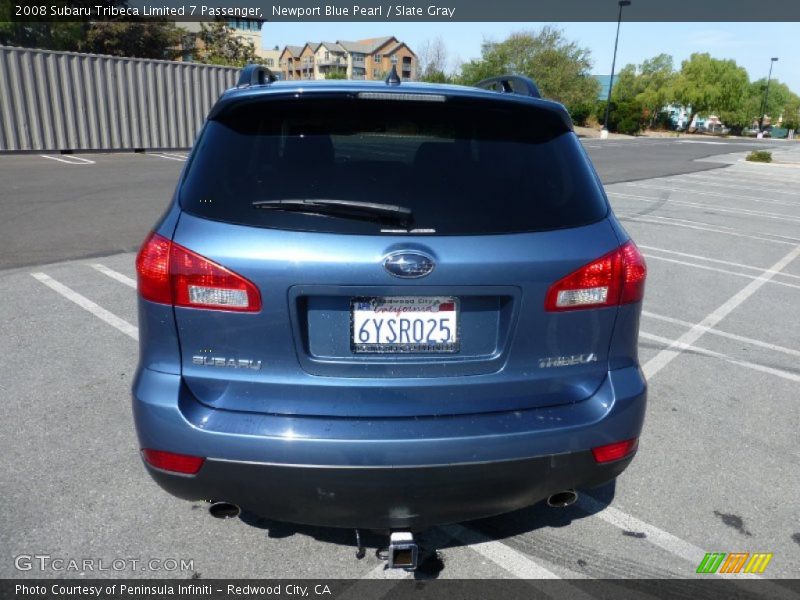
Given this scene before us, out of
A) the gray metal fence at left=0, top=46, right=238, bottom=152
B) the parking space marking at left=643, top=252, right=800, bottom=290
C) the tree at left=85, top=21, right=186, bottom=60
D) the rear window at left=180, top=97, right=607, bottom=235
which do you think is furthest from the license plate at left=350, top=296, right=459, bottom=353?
the tree at left=85, top=21, right=186, bottom=60

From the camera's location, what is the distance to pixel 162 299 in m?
2.12

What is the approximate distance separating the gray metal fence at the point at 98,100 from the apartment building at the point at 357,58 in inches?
3918

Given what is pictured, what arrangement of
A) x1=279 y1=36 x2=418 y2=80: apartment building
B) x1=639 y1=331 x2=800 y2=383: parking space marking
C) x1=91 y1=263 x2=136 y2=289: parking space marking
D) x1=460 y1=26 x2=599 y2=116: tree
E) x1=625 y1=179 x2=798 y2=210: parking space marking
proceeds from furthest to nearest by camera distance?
x1=279 y1=36 x2=418 y2=80: apartment building
x1=460 y1=26 x2=599 y2=116: tree
x1=625 y1=179 x2=798 y2=210: parking space marking
x1=91 y1=263 x2=136 y2=289: parking space marking
x1=639 y1=331 x2=800 y2=383: parking space marking

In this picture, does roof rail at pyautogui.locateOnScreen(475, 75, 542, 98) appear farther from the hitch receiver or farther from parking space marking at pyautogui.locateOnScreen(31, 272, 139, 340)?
parking space marking at pyautogui.locateOnScreen(31, 272, 139, 340)

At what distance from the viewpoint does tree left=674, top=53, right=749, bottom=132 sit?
92.6 m

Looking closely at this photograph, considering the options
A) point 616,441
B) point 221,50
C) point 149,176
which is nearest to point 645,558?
point 616,441

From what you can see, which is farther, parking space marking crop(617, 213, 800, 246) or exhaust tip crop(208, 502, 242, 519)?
parking space marking crop(617, 213, 800, 246)

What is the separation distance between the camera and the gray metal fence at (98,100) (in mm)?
17797

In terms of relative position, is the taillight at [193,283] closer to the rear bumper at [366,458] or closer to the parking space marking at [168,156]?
the rear bumper at [366,458]

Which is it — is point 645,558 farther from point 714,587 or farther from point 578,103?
point 578,103

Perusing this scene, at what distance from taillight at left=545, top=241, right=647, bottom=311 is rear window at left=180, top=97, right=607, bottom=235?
6.9 inches

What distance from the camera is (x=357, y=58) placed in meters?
118

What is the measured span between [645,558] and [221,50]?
58152 millimetres

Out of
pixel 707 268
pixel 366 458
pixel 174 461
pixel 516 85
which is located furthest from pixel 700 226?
pixel 174 461
